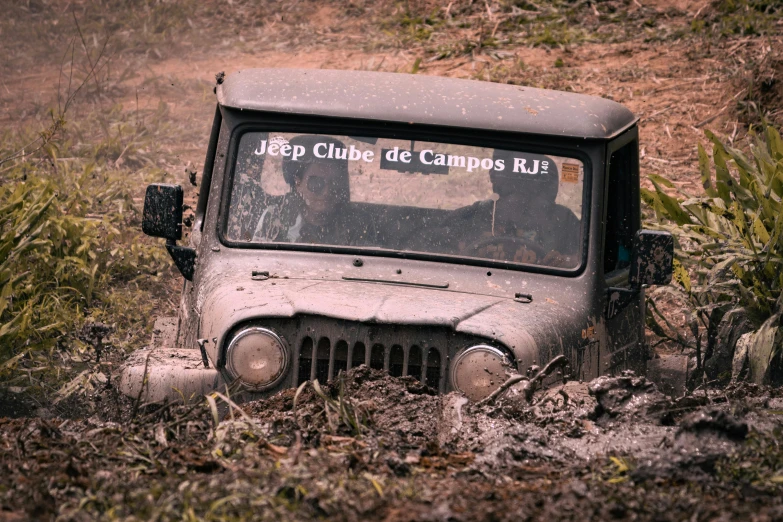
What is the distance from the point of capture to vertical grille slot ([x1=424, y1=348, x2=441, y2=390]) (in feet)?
13.8

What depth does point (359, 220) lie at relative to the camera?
16.2ft

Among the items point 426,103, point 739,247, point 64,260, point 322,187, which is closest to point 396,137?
point 426,103

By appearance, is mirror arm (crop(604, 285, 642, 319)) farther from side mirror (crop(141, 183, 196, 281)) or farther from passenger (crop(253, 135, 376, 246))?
side mirror (crop(141, 183, 196, 281))

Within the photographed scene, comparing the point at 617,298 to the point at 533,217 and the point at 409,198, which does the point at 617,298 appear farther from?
the point at 409,198

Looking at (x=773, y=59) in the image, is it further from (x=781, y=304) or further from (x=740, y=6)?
(x=781, y=304)

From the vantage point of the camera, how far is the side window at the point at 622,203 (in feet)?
17.7

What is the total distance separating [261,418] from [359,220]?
131 centimetres

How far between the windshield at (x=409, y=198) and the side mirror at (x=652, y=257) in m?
0.24

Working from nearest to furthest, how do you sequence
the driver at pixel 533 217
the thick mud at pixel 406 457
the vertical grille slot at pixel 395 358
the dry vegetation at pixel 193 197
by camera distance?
1. the thick mud at pixel 406 457
2. the dry vegetation at pixel 193 197
3. the vertical grille slot at pixel 395 358
4. the driver at pixel 533 217

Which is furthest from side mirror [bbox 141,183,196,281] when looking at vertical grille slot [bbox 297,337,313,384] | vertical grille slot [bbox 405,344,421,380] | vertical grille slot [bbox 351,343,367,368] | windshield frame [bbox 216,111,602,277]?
vertical grille slot [bbox 405,344,421,380]

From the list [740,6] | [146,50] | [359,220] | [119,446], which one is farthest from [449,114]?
[146,50]

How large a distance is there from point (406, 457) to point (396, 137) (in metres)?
1.81

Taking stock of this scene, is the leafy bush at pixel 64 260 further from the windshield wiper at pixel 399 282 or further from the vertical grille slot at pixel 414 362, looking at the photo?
the vertical grille slot at pixel 414 362

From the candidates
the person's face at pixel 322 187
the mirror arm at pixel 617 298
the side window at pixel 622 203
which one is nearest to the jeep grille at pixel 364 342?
the person's face at pixel 322 187
